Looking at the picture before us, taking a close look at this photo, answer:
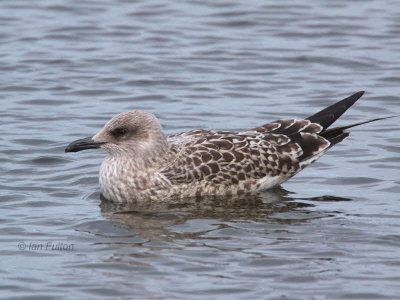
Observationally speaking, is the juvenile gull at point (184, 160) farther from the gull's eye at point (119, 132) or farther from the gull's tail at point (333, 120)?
the gull's tail at point (333, 120)

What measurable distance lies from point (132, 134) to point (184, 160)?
65cm

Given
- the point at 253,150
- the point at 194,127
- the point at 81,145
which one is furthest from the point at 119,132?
the point at 194,127

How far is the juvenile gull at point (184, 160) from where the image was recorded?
11297 millimetres

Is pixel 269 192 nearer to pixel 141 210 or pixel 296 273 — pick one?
pixel 141 210

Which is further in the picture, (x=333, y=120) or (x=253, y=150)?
(x=333, y=120)

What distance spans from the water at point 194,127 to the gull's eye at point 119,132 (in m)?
0.75

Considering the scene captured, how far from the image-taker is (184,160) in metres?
11.4

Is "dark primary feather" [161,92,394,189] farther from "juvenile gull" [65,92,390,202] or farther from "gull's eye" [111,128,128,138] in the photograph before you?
"gull's eye" [111,128,128,138]

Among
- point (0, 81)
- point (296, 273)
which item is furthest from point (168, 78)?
point (296, 273)

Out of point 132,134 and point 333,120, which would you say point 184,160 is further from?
point 333,120

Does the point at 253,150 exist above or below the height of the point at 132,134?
below

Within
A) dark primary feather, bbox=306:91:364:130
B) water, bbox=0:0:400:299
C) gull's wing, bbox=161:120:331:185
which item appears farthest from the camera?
dark primary feather, bbox=306:91:364:130

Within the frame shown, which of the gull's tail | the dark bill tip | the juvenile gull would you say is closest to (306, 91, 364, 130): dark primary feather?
the gull's tail

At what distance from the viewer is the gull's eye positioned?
1136 cm
